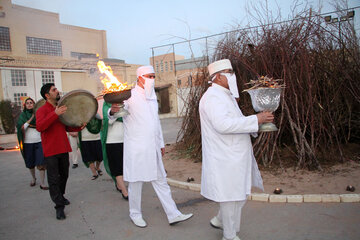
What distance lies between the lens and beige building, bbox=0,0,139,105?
26.3m

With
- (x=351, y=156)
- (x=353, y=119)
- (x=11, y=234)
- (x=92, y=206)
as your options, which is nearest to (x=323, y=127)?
(x=351, y=156)

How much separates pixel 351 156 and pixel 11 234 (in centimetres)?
659

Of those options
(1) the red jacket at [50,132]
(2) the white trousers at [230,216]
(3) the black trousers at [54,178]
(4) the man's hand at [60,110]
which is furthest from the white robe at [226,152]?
(3) the black trousers at [54,178]

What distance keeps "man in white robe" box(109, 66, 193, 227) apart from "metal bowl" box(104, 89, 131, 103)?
0.14m

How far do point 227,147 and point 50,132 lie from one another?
2981 millimetres

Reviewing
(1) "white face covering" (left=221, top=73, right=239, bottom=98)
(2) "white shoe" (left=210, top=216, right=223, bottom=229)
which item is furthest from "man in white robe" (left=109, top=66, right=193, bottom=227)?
(1) "white face covering" (left=221, top=73, right=239, bottom=98)

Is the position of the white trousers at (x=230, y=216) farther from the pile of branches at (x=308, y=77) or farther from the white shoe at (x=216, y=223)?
the pile of branches at (x=308, y=77)

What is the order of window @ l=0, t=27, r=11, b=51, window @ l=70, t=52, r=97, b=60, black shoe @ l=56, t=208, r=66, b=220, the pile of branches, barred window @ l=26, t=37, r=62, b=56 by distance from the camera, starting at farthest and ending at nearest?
window @ l=70, t=52, r=97, b=60, barred window @ l=26, t=37, r=62, b=56, window @ l=0, t=27, r=11, b=51, the pile of branches, black shoe @ l=56, t=208, r=66, b=220

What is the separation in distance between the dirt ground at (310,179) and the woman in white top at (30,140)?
→ 3.00 metres

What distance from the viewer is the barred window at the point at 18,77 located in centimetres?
2611

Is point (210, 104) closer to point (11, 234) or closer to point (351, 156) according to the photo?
point (11, 234)

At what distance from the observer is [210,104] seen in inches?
127

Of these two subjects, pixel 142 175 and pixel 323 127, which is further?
pixel 323 127

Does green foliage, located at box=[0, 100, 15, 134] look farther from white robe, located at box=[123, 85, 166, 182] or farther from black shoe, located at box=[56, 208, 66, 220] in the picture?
white robe, located at box=[123, 85, 166, 182]
